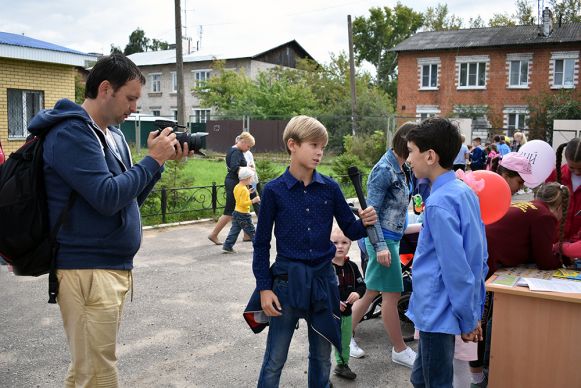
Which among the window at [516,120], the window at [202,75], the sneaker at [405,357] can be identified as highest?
the window at [202,75]

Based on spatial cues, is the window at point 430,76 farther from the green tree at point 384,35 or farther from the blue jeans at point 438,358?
the blue jeans at point 438,358

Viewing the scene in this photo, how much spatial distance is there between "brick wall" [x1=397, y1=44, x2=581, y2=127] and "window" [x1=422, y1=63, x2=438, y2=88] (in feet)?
1.14

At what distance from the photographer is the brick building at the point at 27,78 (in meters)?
13.9

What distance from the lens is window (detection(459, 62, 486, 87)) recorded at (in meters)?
34.9

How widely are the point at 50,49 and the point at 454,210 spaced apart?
14.1m

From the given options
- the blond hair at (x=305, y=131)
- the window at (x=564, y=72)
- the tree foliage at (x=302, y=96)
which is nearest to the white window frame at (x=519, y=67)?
the window at (x=564, y=72)

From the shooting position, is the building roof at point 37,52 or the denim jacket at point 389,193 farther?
the building roof at point 37,52

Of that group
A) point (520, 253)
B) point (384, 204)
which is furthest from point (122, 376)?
point (520, 253)

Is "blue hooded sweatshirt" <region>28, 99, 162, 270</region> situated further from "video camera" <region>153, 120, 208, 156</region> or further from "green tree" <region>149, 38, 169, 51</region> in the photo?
"green tree" <region>149, 38, 169, 51</region>

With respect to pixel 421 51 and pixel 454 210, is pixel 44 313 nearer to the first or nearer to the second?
pixel 454 210

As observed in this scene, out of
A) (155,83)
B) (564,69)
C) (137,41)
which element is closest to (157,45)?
(137,41)

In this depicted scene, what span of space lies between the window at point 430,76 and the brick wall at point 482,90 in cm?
35

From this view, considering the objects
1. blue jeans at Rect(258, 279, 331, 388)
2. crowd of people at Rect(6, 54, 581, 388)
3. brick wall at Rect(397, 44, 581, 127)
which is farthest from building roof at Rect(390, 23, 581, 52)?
blue jeans at Rect(258, 279, 331, 388)

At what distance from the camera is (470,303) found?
270 centimetres
